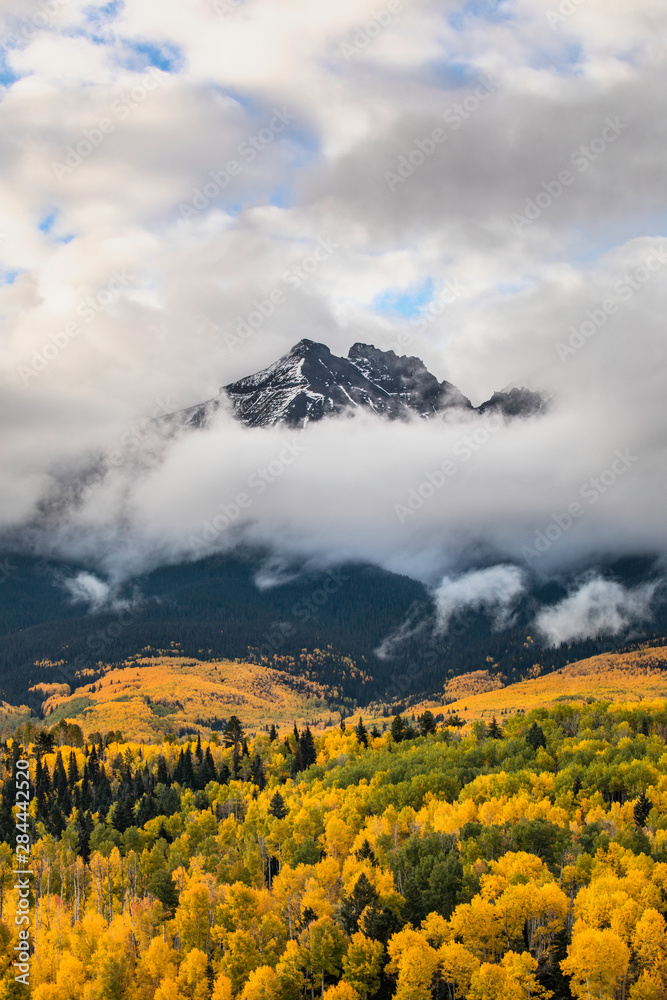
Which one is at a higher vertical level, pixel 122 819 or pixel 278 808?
pixel 122 819

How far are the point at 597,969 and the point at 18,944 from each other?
95.9 metres

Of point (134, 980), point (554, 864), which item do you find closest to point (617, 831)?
point (554, 864)

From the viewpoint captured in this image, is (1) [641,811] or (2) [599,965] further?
(1) [641,811]

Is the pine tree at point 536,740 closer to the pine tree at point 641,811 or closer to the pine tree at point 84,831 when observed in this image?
the pine tree at point 641,811

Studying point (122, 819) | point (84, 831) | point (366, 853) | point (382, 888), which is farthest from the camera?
point (122, 819)

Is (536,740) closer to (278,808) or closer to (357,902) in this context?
(278,808)

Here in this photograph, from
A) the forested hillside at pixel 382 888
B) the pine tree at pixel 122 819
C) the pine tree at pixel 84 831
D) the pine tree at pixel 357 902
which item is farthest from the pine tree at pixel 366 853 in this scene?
the pine tree at pixel 122 819

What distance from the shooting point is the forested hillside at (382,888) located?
102 m

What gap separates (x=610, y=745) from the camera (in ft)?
619

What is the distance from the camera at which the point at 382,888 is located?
121m

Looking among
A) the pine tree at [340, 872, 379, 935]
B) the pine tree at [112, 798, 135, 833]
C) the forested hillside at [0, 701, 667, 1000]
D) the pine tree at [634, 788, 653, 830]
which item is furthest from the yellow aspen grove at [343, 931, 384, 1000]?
the pine tree at [112, 798, 135, 833]

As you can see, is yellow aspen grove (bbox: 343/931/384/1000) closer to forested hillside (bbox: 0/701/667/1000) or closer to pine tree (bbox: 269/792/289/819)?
forested hillside (bbox: 0/701/667/1000)

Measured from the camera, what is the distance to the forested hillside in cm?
10194

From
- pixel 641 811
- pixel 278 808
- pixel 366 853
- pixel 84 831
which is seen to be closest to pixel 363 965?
pixel 366 853
